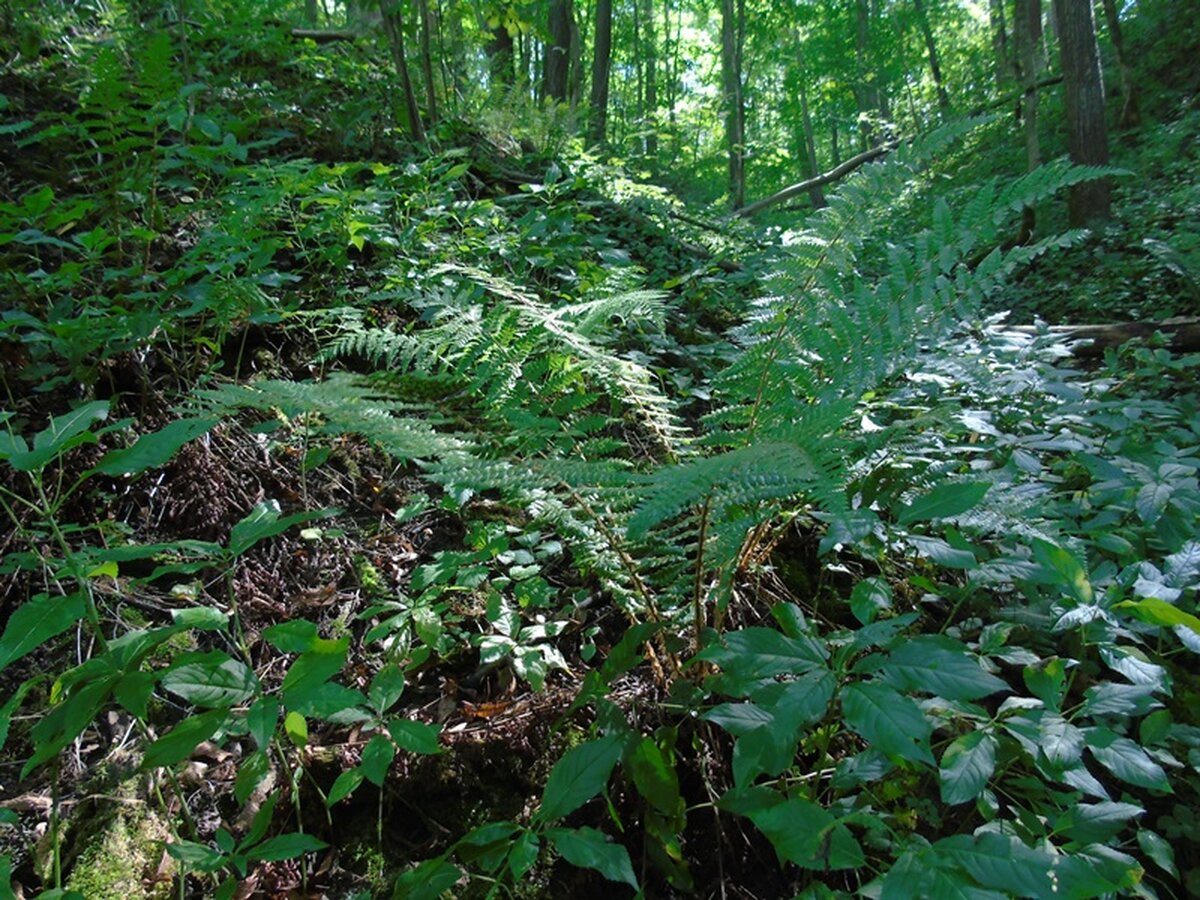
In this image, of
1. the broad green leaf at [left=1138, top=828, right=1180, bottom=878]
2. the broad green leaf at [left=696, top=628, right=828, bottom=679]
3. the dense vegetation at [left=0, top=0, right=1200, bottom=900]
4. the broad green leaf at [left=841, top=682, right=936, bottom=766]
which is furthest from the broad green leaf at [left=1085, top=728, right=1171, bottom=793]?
the broad green leaf at [left=696, top=628, right=828, bottom=679]

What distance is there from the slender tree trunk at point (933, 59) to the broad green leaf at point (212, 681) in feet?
39.3

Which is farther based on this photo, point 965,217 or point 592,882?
point 965,217

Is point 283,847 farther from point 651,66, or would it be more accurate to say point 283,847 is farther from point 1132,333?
point 651,66

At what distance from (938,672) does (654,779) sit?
537 millimetres

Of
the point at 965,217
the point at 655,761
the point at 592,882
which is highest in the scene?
the point at 965,217

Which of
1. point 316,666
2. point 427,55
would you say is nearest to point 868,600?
point 316,666

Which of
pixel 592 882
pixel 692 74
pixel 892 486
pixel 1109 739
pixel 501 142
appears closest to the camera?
pixel 1109 739

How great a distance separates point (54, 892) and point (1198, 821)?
1.90 meters

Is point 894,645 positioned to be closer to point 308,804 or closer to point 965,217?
point 965,217

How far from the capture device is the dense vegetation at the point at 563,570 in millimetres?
→ 1118

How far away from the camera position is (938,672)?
3.30 ft

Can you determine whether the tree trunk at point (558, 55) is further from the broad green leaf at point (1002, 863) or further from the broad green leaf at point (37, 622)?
the broad green leaf at point (1002, 863)

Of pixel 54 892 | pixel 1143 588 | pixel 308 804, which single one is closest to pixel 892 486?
pixel 1143 588

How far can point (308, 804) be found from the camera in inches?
58.7
